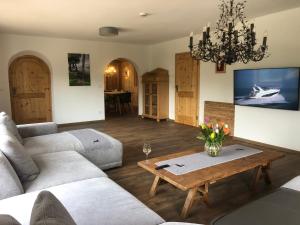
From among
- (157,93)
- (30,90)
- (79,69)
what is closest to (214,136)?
→ (157,93)

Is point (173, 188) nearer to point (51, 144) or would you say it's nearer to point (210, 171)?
point (210, 171)

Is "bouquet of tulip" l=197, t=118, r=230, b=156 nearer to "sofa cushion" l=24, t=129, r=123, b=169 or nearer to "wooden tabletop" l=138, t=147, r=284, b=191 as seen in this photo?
"wooden tabletop" l=138, t=147, r=284, b=191

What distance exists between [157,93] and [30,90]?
363cm

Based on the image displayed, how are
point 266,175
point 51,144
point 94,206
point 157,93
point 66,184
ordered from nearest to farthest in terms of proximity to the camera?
1. point 94,206
2. point 66,184
3. point 266,175
4. point 51,144
5. point 157,93

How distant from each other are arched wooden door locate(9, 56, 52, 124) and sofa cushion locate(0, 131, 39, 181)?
16.0 ft

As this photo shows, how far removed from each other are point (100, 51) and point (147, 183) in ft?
17.2

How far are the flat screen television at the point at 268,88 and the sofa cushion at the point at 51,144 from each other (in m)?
3.42

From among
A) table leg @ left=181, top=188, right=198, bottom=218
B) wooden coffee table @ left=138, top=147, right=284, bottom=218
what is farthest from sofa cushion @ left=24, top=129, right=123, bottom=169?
table leg @ left=181, top=188, right=198, bottom=218

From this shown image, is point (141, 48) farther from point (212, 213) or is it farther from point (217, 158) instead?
point (212, 213)

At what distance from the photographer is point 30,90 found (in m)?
6.71

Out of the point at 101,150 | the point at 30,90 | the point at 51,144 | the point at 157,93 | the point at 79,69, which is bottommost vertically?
the point at 101,150

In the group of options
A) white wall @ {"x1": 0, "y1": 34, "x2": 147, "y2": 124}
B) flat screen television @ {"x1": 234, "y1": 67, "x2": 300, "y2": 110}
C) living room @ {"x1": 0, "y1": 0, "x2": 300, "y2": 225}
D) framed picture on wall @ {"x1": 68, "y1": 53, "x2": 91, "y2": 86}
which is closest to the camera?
living room @ {"x1": 0, "y1": 0, "x2": 300, "y2": 225}

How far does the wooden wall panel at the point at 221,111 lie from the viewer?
554 centimetres

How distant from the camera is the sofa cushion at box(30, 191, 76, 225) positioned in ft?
2.92
